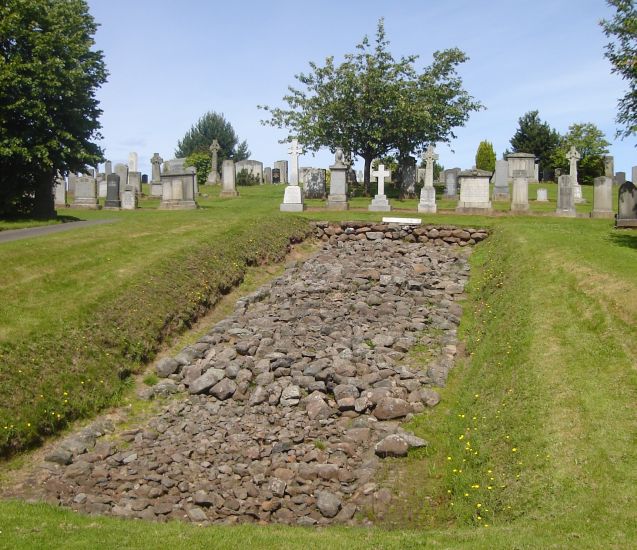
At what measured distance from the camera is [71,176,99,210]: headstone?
3209cm

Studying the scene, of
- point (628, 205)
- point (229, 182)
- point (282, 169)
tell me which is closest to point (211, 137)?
point (282, 169)

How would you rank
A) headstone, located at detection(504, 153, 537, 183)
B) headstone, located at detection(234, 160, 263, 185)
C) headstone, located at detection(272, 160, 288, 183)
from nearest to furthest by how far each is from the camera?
headstone, located at detection(504, 153, 537, 183) → headstone, located at detection(234, 160, 263, 185) → headstone, located at detection(272, 160, 288, 183)

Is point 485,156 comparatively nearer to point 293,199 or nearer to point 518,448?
point 293,199

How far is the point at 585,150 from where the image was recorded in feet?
189

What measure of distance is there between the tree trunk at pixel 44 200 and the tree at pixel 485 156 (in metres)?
37.5

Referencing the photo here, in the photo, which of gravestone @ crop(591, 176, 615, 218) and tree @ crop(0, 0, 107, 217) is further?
gravestone @ crop(591, 176, 615, 218)

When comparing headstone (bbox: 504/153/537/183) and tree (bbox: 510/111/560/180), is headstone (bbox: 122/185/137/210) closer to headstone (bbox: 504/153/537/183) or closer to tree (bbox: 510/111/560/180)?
headstone (bbox: 504/153/537/183)

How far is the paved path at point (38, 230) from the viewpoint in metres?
20.3

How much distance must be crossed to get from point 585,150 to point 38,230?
4801 cm

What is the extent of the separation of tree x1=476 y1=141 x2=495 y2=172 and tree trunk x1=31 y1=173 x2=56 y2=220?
37.5 m

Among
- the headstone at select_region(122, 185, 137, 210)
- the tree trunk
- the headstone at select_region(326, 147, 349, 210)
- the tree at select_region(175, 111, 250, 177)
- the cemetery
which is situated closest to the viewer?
the cemetery

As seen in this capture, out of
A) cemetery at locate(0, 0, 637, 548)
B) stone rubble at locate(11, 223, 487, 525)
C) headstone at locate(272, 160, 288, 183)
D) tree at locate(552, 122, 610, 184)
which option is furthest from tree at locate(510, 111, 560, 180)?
stone rubble at locate(11, 223, 487, 525)

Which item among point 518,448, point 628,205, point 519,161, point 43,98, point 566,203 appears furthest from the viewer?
point 519,161

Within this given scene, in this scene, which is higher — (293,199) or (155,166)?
(155,166)
